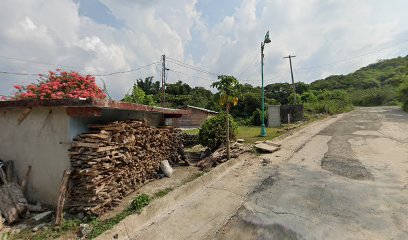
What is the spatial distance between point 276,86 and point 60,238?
65.9 meters

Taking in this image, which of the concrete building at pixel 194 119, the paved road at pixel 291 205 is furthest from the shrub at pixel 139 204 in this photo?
the concrete building at pixel 194 119

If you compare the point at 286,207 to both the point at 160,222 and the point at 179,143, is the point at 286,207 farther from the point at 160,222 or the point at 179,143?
the point at 179,143

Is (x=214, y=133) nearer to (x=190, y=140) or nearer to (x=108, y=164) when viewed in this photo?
(x=190, y=140)

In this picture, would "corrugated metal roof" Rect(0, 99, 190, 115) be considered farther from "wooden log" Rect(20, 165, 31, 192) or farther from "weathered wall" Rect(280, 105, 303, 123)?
"weathered wall" Rect(280, 105, 303, 123)

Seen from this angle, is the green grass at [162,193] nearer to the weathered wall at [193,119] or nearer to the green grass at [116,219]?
the green grass at [116,219]

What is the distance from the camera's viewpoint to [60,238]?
4.33m

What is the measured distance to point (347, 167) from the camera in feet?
28.6

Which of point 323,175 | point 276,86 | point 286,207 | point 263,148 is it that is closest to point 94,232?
point 286,207

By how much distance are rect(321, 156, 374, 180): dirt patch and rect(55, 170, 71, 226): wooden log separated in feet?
25.4

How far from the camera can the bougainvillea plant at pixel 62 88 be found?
6918mm

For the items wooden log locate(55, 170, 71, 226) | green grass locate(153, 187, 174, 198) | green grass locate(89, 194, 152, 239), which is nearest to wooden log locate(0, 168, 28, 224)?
wooden log locate(55, 170, 71, 226)

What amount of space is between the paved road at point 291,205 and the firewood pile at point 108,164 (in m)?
1.01

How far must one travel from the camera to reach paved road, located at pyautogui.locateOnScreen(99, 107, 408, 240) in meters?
4.65

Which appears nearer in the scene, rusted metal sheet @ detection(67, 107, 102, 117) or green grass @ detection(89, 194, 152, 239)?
green grass @ detection(89, 194, 152, 239)
